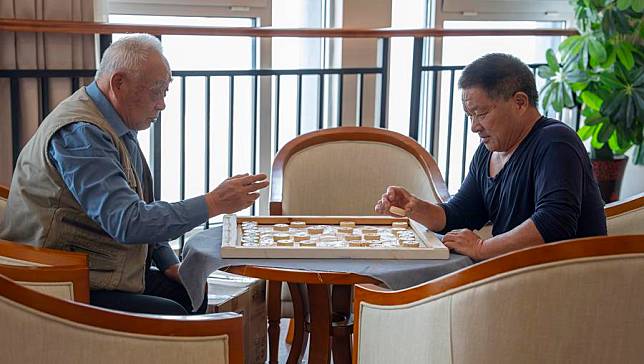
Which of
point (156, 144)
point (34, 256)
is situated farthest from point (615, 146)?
point (34, 256)

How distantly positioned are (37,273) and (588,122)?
11.9 ft

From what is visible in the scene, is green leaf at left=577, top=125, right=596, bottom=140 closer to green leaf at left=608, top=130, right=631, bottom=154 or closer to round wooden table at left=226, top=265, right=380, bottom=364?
green leaf at left=608, top=130, right=631, bottom=154

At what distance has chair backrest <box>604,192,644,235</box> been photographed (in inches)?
108

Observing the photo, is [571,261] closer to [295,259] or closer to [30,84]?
[295,259]

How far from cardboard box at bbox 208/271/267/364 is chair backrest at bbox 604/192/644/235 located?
3.64ft

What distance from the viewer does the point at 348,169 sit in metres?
3.40

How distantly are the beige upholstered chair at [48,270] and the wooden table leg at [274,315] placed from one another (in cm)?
99

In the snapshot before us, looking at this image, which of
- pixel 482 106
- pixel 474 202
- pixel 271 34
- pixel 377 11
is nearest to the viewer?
pixel 482 106

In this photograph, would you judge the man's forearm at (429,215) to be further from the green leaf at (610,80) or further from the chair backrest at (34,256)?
the green leaf at (610,80)

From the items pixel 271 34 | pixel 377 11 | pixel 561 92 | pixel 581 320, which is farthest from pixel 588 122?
pixel 581 320

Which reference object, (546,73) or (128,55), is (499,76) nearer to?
(128,55)

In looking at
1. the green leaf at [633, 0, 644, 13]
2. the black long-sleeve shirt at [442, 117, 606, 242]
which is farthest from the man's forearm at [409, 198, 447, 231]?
the green leaf at [633, 0, 644, 13]

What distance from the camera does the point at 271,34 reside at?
13.3 feet

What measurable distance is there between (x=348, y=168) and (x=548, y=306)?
1702 mm
